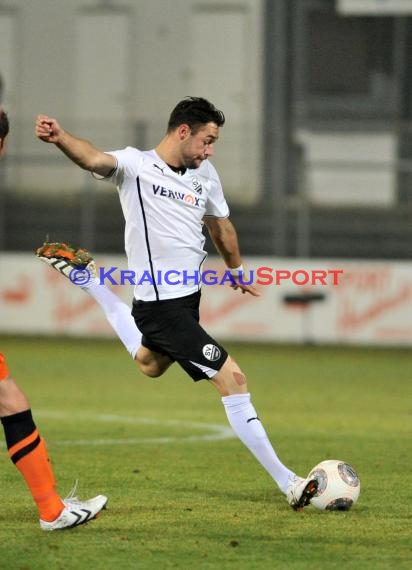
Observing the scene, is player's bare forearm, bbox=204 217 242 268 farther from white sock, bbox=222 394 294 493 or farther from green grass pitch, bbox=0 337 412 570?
green grass pitch, bbox=0 337 412 570

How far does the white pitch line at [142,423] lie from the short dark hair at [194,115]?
10.9ft

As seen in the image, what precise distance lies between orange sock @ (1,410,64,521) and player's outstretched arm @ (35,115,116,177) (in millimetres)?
1372

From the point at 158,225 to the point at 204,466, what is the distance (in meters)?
2.09

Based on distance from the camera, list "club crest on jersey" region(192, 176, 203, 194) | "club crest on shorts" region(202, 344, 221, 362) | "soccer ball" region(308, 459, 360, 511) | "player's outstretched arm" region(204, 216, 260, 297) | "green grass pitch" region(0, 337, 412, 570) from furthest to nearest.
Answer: "player's outstretched arm" region(204, 216, 260, 297) < "club crest on jersey" region(192, 176, 203, 194) < "club crest on shorts" region(202, 344, 221, 362) < "soccer ball" region(308, 459, 360, 511) < "green grass pitch" region(0, 337, 412, 570)

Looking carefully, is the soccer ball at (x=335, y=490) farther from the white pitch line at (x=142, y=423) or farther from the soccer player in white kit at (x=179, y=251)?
the white pitch line at (x=142, y=423)

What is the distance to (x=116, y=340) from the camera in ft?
68.4

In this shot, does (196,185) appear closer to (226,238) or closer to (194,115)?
(194,115)

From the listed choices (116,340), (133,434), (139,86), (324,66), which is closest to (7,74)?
(139,86)

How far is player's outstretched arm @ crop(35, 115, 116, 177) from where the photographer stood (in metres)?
7.04

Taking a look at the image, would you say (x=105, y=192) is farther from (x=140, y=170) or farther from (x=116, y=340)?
(x=140, y=170)

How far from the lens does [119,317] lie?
30.1 feet

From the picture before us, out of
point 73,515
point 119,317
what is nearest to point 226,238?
point 119,317

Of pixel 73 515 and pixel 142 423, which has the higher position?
pixel 73 515

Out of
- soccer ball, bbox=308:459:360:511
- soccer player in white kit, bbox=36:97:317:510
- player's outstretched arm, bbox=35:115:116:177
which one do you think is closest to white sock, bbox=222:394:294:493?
soccer player in white kit, bbox=36:97:317:510
